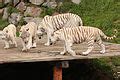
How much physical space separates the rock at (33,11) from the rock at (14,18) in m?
0.27

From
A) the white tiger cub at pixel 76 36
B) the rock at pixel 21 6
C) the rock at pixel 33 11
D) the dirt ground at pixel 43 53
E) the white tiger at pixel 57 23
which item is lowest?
the dirt ground at pixel 43 53

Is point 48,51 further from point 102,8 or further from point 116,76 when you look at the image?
point 102,8

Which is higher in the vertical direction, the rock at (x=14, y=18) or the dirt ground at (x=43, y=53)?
the rock at (x=14, y=18)

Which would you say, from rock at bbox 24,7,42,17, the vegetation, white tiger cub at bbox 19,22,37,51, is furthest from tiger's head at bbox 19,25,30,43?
rock at bbox 24,7,42,17

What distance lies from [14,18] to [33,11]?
0.77 m

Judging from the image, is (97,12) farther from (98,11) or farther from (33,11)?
(33,11)

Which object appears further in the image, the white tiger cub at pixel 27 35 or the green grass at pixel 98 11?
the green grass at pixel 98 11

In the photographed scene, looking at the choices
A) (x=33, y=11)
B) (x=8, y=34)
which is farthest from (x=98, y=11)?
(x=8, y=34)

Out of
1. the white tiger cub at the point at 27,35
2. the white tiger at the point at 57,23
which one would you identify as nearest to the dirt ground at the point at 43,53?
the white tiger cub at the point at 27,35

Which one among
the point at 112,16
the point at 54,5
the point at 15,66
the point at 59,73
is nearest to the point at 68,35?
the point at 59,73

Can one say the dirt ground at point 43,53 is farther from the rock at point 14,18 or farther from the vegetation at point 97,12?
the rock at point 14,18

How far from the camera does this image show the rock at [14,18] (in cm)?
1415

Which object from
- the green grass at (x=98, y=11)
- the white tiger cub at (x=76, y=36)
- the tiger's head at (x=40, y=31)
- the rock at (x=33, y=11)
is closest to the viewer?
the white tiger cub at (x=76, y=36)

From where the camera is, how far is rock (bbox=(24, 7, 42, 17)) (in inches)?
555
